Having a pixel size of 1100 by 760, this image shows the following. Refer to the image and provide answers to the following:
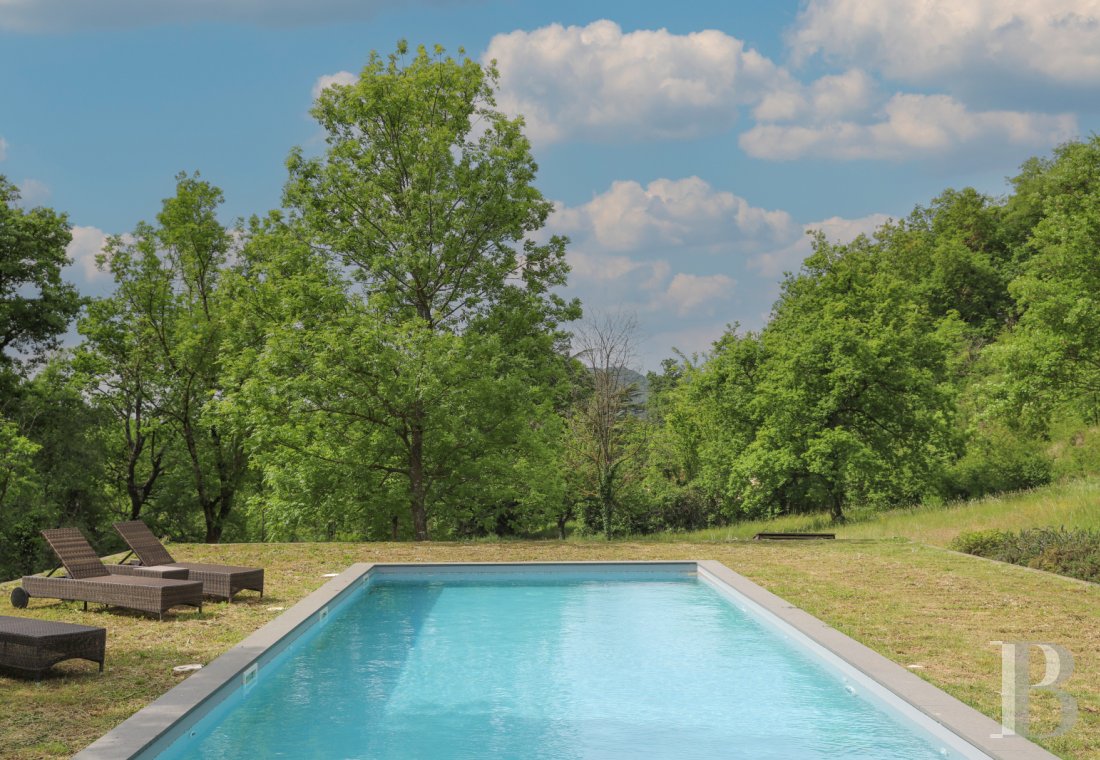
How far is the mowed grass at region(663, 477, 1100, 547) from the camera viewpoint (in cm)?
1909

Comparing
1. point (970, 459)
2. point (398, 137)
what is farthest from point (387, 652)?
point (970, 459)

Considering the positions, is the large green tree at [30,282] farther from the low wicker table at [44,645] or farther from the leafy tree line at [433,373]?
the low wicker table at [44,645]

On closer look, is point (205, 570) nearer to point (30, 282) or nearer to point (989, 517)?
point (989, 517)

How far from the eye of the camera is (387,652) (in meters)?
10.3

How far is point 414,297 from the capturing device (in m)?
22.9

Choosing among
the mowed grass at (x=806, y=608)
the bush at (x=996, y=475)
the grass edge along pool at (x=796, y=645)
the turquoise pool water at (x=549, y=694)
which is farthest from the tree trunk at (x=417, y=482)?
the bush at (x=996, y=475)

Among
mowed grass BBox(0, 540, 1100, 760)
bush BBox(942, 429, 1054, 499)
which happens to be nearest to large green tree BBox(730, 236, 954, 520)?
bush BBox(942, 429, 1054, 499)

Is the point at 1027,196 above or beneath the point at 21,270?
above

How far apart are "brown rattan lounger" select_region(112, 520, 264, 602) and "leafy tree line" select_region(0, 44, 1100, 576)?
648cm

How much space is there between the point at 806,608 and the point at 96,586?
8216 mm

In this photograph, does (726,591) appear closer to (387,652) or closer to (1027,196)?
(387,652)

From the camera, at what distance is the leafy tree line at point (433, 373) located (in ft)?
68.0

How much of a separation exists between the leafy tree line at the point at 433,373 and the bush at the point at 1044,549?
764 cm

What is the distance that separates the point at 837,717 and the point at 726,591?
20.3ft
